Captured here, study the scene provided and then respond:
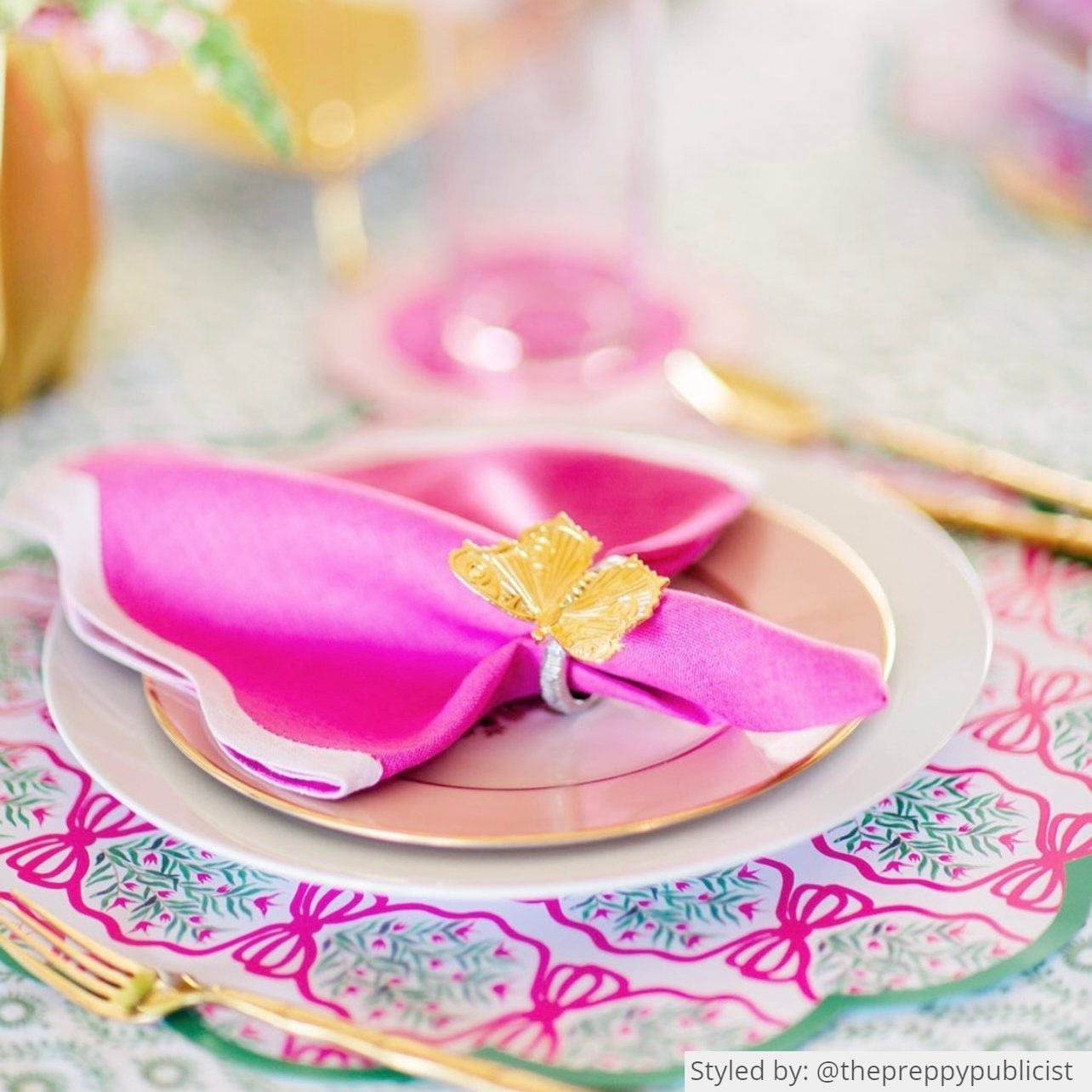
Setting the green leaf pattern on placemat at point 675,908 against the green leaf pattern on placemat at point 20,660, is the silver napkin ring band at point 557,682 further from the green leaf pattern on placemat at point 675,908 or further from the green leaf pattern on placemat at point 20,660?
the green leaf pattern on placemat at point 20,660

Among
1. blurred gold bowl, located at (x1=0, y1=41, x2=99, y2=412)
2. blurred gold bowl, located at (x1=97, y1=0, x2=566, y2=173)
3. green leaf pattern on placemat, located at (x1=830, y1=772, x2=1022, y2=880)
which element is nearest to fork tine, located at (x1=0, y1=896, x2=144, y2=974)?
green leaf pattern on placemat, located at (x1=830, y1=772, x2=1022, y2=880)

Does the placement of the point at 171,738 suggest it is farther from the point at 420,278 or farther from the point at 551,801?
the point at 420,278

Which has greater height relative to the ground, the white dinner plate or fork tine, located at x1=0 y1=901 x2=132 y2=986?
the white dinner plate

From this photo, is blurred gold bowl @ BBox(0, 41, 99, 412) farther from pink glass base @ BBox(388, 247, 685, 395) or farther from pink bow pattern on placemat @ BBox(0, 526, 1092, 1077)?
pink bow pattern on placemat @ BBox(0, 526, 1092, 1077)

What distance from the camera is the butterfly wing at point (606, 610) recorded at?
51 cm

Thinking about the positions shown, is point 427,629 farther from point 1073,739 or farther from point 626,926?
point 1073,739

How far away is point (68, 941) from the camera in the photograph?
483 millimetres

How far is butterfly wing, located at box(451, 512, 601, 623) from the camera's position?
521mm

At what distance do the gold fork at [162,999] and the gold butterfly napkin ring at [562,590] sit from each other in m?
0.14

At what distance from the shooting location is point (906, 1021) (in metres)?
0.45

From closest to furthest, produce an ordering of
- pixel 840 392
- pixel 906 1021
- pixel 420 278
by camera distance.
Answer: pixel 906 1021 < pixel 840 392 < pixel 420 278

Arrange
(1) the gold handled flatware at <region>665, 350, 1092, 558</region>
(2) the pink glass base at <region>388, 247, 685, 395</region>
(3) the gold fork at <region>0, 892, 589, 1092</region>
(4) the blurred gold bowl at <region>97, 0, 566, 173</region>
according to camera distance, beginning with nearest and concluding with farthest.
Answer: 1. (3) the gold fork at <region>0, 892, 589, 1092</region>
2. (1) the gold handled flatware at <region>665, 350, 1092, 558</region>
3. (2) the pink glass base at <region>388, 247, 685, 395</region>
4. (4) the blurred gold bowl at <region>97, 0, 566, 173</region>

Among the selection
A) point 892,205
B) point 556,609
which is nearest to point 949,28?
point 892,205

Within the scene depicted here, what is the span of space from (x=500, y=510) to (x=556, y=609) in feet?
0.37
